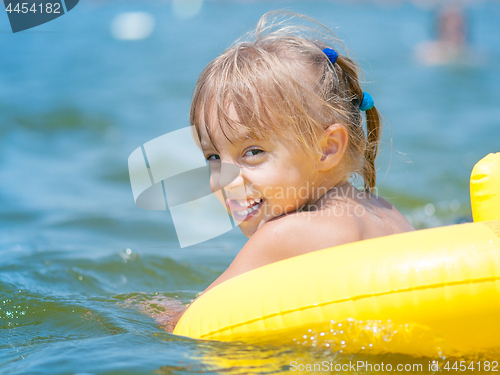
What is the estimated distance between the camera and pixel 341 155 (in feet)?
8.00

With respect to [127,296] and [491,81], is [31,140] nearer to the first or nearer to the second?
[127,296]

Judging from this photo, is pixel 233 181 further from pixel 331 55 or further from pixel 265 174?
pixel 331 55

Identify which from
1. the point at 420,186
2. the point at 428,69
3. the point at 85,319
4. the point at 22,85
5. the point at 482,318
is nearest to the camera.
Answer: the point at 482,318

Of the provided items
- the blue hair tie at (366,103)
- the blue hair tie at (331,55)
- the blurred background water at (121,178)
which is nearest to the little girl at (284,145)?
the blue hair tie at (331,55)

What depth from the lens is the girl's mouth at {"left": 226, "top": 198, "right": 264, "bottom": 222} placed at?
239cm

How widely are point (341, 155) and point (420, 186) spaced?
4.02 meters

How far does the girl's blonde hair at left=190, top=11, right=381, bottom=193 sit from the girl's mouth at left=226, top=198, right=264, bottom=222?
280mm

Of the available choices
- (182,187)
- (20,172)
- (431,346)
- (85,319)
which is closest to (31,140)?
(20,172)

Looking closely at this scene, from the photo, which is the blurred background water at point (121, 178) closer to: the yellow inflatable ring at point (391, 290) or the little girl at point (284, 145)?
the yellow inflatable ring at point (391, 290)

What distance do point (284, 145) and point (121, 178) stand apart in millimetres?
4380

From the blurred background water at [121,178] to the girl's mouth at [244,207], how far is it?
58 centimetres

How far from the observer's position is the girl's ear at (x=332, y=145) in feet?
7.81

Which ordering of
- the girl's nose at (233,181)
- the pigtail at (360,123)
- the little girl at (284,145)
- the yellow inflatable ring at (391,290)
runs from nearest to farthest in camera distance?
the yellow inflatable ring at (391,290)
the little girl at (284,145)
the girl's nose at (233,181)
the pigtail at (360,123)

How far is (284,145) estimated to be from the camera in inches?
91.4
